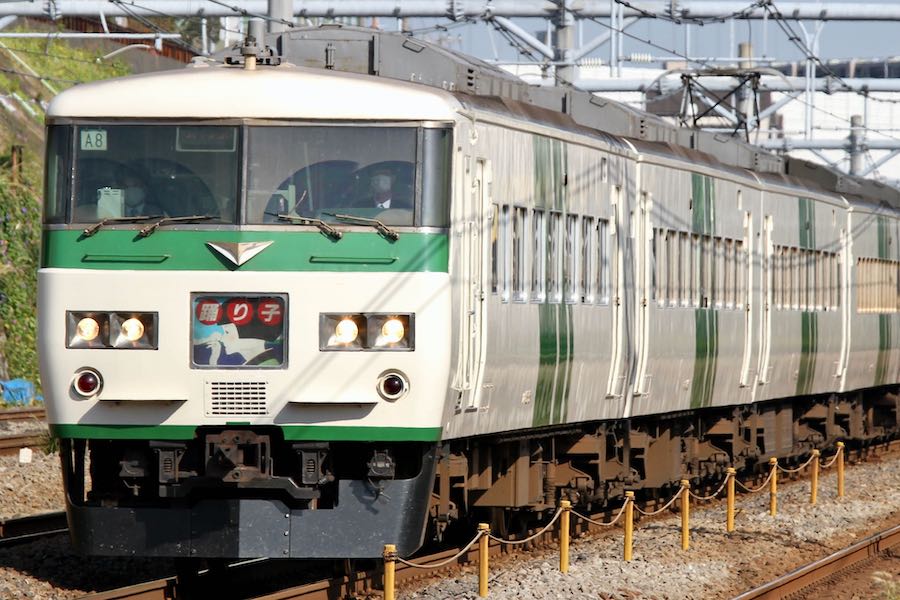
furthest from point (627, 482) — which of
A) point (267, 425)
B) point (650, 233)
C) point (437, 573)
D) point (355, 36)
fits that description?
point (267, 425)

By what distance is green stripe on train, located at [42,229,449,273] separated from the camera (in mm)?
9891

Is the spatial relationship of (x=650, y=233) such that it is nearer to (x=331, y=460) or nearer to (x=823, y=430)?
(x=331, y=460)

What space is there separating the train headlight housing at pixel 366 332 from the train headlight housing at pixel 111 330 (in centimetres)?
95

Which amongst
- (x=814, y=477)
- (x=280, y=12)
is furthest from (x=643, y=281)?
(x=814, y=477)

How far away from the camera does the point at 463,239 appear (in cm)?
1055

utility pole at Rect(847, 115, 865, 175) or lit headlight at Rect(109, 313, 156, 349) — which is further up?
utility pole at Rect(847, 115, 865, 175)

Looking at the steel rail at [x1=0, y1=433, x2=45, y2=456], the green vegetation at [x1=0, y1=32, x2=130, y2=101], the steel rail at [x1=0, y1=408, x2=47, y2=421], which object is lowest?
the steel rail at [x1=0, y1=433, x2=45, y2=456]

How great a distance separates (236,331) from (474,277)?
1.66m

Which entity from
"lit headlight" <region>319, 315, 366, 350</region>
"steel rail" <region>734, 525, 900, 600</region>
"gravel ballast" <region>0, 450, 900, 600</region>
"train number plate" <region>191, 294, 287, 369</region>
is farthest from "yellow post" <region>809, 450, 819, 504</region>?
"train number plate" <region>191, 294, 287, 369</region>

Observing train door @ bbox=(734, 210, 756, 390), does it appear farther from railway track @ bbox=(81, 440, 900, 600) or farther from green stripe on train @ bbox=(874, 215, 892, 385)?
green stripe on train @ bbox=(874, 215, 892, 385)

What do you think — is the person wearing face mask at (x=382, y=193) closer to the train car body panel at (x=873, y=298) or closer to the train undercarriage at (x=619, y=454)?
the train undercarriage at (x=619, y=454)

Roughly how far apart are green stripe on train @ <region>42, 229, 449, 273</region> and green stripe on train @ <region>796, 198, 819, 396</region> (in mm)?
10993

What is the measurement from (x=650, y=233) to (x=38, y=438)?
8075mm

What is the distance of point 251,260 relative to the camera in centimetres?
988
